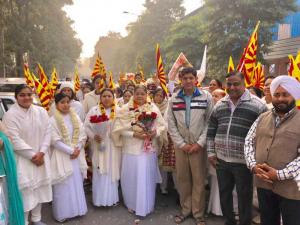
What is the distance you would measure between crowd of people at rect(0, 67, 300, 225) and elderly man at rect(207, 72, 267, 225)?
12mm

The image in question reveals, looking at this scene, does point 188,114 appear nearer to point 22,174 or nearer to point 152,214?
point 152,214

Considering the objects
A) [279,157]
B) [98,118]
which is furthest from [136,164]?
[279,157]

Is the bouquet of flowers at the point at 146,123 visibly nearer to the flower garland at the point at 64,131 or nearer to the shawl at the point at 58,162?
the flower garland at the point at 64,131

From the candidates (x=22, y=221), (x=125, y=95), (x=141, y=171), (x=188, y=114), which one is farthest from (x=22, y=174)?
(x=125, y=95)

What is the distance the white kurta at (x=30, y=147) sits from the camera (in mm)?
3824

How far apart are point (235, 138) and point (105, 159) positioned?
2.10m

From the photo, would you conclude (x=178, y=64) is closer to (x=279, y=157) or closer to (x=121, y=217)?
Answer: (x=121, y=217)

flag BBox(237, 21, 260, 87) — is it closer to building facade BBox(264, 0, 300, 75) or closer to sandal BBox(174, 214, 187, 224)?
sandal BBox(174, 214, 187, 224)

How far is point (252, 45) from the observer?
5391mm

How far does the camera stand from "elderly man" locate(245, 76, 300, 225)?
9.09 ft

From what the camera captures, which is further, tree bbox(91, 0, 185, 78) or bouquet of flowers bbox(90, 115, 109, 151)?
tree bbox(91, 0, 185, 78)

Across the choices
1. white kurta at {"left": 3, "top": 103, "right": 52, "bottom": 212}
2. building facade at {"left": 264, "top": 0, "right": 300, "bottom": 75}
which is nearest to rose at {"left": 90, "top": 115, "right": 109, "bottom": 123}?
white kurta at {"left": 3, "top": 103, "right": 52, "bottom": 212}

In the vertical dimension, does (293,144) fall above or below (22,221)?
above

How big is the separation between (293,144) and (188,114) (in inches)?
66.3
